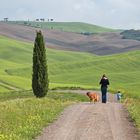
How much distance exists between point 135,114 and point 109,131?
282 inches

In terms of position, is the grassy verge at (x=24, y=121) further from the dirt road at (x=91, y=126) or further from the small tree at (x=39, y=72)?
the small tree at (x=39, y=72)

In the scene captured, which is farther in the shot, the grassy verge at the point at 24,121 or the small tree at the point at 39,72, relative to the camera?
the small tree at the point at 39,72

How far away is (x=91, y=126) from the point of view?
1024 inches

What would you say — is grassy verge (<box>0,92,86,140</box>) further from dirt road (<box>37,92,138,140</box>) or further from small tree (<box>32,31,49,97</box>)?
small tree (<box>32,31,49,97</box>)

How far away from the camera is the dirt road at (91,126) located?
2264cm

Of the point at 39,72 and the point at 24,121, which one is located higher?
the point at 39,72

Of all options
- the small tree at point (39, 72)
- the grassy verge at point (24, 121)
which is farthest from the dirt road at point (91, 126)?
the small tree at point (39, 72)

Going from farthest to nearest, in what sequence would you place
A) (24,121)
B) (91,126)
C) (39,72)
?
1. (39,72)
2. (24,121)
3. (91,126)

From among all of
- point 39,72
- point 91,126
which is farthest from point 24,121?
point 39,72

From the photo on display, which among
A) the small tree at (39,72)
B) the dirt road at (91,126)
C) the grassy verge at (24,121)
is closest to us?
the grassy verge at (24,121)

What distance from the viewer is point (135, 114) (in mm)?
31078

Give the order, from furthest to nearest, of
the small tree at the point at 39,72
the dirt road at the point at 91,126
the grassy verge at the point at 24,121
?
the small tree at the point at 39,72, the dirt road at the point at 91,126, the grassy verge at the point at 24,121

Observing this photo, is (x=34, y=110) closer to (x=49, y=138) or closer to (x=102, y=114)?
(x=102, y=114)

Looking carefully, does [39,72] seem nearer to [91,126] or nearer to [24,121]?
[24,121]
